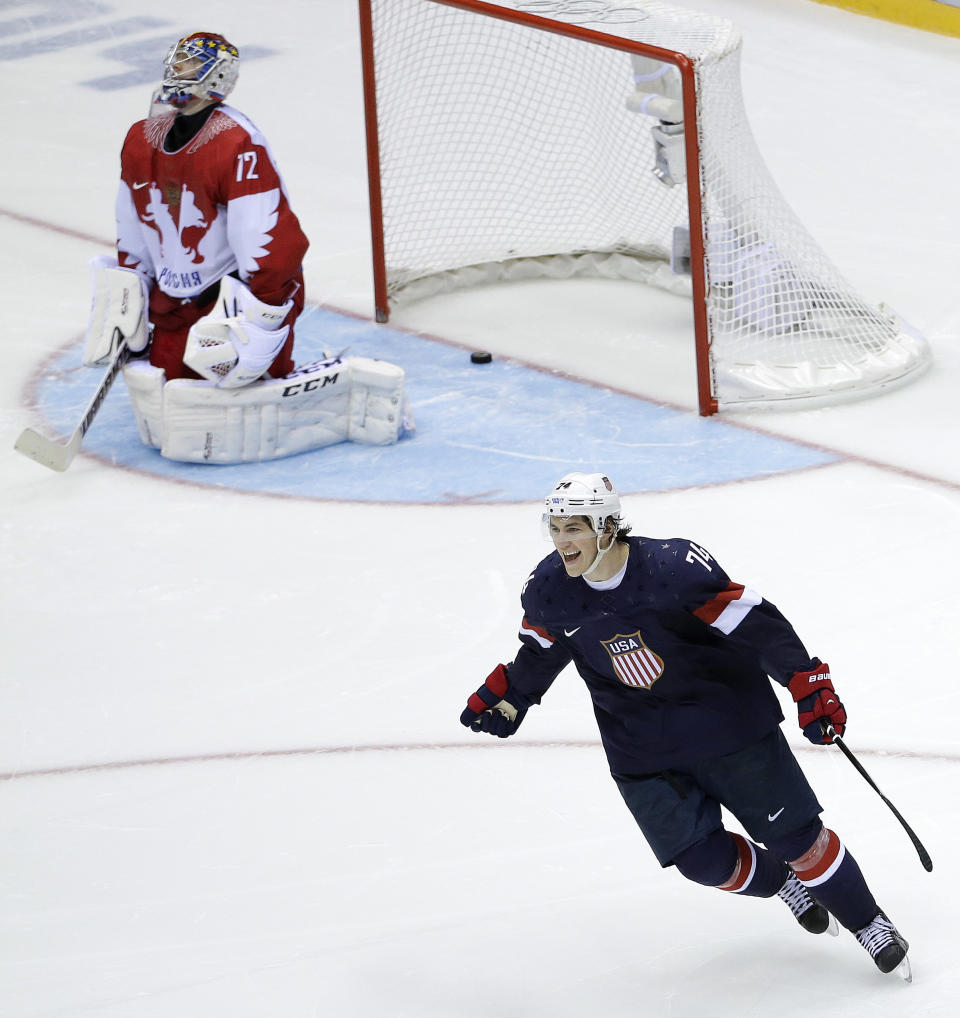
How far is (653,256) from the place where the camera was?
709cm

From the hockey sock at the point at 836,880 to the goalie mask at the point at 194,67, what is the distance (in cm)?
318

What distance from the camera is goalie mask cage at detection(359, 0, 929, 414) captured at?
584 cm

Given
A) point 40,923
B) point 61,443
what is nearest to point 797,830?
point 40,923

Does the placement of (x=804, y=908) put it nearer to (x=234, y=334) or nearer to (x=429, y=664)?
(x=429, y=664)

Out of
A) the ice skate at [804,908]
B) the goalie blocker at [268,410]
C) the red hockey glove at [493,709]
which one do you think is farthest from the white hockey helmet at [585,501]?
the goalie blocker at [268,410]

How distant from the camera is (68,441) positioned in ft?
18.6

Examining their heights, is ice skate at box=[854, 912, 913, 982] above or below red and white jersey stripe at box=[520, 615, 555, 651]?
below

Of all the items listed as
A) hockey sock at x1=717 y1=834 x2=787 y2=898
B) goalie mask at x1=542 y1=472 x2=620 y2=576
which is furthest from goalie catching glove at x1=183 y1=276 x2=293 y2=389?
hockey sock at x1=717 y1=834 x2=787 y2=898

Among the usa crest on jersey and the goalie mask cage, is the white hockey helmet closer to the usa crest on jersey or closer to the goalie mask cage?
the usa crest on jersey

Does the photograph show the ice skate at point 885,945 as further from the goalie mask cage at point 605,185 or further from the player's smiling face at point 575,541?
the goalie mask cage at point 605,185

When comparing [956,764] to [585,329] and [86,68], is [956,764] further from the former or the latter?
[86,68]

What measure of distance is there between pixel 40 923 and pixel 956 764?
1848mm

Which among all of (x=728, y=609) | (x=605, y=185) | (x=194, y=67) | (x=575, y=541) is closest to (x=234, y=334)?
(x=194, y=67)

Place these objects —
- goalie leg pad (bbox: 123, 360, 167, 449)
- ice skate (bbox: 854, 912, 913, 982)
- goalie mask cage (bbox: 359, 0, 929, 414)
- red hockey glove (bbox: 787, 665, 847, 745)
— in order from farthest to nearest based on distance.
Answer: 1. goalie mask cage (bbox: 359, 0, 929, 414)
2. goalie leg pad (bbox: 123, 360, 167, 449)
3. ice skate (bbox: 854, 912, 913, 982)
4. red hockey glove (bbox: 787, 665, 847, 745)
